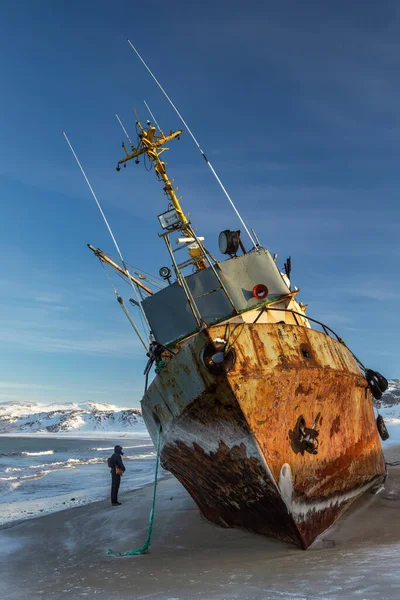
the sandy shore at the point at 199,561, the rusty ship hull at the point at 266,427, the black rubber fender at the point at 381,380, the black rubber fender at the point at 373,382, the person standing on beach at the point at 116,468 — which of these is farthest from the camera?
the person standing on beach at the point at 116,468

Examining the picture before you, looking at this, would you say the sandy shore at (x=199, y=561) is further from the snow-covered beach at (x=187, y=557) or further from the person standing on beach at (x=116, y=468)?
the person standing on beach at (x=116, y=468)

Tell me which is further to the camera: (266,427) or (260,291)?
(260,291)

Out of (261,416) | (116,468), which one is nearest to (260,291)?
(261,416)

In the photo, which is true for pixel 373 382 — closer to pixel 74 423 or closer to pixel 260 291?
pixel 260 291

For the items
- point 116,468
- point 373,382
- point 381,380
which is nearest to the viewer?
point 373,382

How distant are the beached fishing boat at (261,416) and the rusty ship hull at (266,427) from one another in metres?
0.02

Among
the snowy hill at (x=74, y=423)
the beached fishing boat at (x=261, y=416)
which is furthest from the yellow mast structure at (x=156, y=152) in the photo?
the snowy hill at (x=74, y=423)

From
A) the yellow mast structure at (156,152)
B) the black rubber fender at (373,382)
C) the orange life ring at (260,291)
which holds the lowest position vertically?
the black rubber fender at (373,382)

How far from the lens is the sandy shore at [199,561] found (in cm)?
378

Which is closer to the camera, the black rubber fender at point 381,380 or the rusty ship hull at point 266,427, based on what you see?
the rusty ship hull at point 266,427

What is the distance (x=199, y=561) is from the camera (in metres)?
5.48

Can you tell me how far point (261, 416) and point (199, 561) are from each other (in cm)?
198

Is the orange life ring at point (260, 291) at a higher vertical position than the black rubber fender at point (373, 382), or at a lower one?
higher

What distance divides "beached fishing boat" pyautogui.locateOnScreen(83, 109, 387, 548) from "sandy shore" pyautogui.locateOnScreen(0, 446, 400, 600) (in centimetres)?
41
